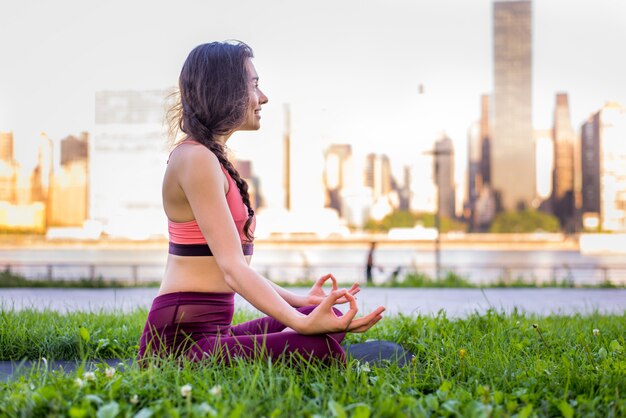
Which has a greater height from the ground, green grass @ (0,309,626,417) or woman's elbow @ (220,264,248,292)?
woman's elbow @ (220,264,248,292)

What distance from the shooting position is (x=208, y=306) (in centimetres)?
267

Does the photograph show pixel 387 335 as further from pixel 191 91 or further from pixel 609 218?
pixel 609 218

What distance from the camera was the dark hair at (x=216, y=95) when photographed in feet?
8.80

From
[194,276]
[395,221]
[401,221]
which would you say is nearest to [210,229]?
[194,276]

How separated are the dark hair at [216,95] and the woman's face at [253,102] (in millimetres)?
22

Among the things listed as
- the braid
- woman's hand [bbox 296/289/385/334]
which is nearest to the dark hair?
the braid

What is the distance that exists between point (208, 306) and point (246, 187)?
48cm

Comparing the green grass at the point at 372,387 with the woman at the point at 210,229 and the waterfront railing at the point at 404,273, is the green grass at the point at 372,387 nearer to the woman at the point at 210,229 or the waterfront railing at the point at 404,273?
the woman at the point at 210,229

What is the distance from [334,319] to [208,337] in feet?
1.85

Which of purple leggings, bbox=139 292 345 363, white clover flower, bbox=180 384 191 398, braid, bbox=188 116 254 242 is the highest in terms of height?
braid, bbox=188 116 254 242

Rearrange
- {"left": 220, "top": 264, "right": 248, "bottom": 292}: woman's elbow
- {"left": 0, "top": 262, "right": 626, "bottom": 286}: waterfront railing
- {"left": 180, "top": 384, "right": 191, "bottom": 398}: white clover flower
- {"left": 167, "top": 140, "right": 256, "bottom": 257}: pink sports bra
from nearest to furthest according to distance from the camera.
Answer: {"left": 180, "top": 384, "right": 191, "bottom": 398}: white clover flower, {"left": 220, "top": 264, "right": 248, "bottom": 292}: woman's elbow, {"left": 167, "top": 140, "right": 256, "bottom": 257}: pink sports bra, {"left": 0, "top": 262, "right": 626, "bottom": 286}: waterfront railing

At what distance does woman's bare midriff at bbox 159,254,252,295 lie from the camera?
2627 millimetres

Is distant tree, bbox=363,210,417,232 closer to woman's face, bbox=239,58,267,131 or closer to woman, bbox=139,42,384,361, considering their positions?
woman's face, bbox=239,58,267,131

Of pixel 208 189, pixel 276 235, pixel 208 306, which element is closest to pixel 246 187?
pixel 208 189
